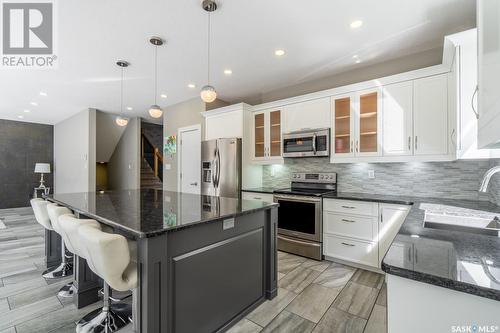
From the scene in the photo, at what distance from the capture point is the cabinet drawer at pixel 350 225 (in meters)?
2.80

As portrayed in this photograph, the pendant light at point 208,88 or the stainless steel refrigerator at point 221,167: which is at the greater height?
the pendant light at point 208,88

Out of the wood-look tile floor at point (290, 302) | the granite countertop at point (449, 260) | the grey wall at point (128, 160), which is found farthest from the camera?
the grey wall at point (128, 160)

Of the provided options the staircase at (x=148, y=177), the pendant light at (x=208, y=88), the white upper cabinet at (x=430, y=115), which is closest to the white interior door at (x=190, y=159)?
the pendant light at (x=208, y=88)

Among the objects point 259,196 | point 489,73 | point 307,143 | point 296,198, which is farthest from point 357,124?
point 489,73

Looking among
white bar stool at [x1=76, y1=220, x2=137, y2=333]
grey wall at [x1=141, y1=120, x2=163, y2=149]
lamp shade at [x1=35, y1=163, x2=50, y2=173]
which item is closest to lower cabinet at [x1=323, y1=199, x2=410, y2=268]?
white bar stool at [x1=76, y1=220, x2=137, y2=333]

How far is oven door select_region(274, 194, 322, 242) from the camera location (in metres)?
3.15

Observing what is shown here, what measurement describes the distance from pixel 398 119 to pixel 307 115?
→ 1.22 meters

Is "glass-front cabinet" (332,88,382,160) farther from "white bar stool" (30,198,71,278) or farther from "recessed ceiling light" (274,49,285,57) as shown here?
"white bar stool" (30,198,71,278)

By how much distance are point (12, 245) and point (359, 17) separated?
19.7ft

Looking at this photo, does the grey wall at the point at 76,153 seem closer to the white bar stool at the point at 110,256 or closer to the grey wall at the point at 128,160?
the grey wall at the point at 128,160

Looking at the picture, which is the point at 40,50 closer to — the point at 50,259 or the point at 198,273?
the point at 50,259

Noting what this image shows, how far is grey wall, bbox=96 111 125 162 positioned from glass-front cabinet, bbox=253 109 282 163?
15.7 ft

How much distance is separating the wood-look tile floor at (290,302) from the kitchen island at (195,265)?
0.17 metres

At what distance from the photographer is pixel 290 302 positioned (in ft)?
7.18
